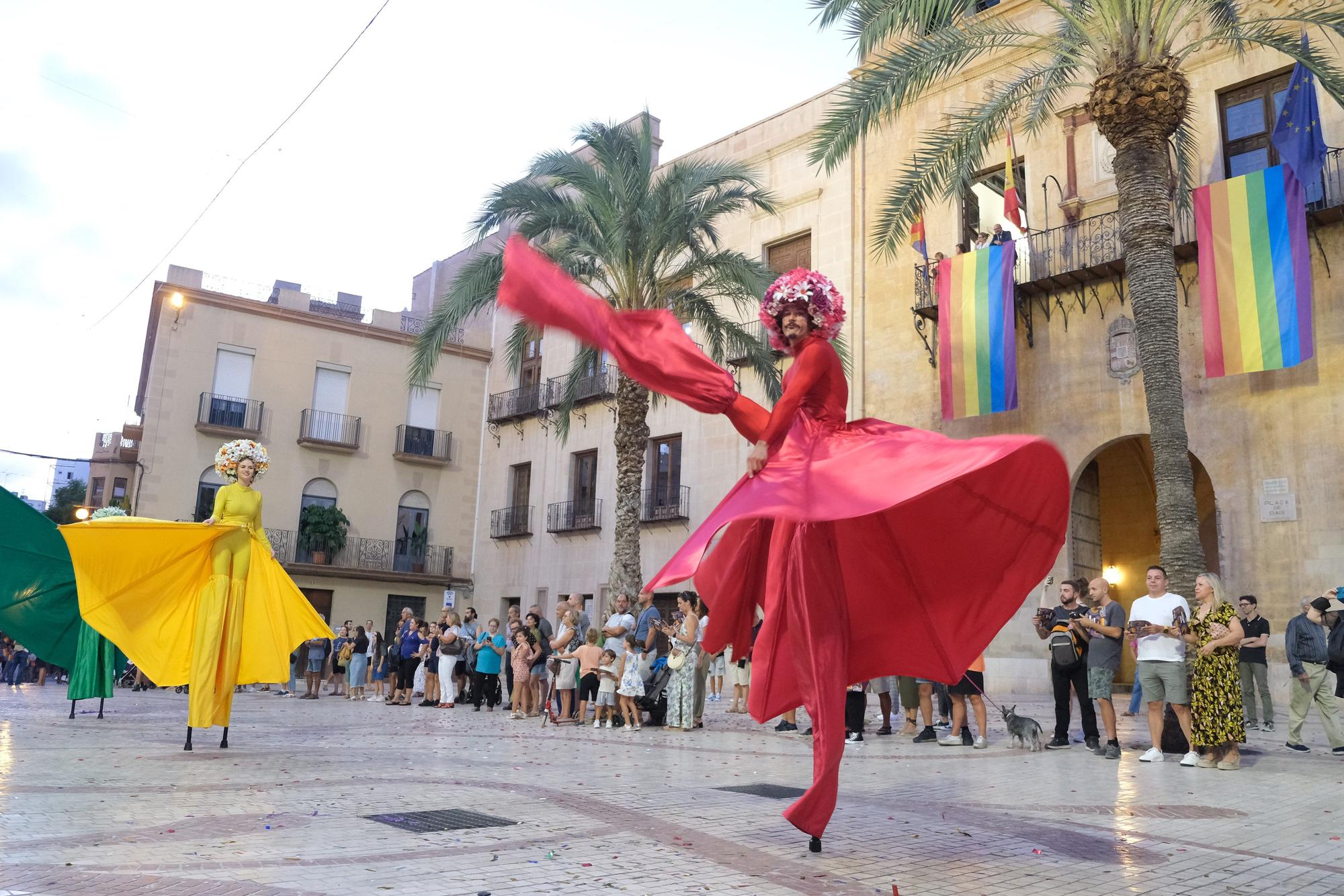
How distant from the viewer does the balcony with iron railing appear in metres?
16.6

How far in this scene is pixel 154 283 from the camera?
99.8 feet

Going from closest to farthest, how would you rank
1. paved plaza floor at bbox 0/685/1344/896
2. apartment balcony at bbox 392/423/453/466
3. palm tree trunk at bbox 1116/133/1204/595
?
paved plaza floor at bbox 0/685/1344/896 → palm tree trunk at bbox 1116/133/1204/595 → apartment balcony at bbox 392/423/453/466

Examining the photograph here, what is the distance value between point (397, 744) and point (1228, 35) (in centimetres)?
1293

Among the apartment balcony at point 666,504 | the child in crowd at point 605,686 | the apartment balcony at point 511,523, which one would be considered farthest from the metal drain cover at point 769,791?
the apartment balcony at point 511,523

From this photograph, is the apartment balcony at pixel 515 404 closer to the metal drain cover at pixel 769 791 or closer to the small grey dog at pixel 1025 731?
the small grey dog at pixel 1025 731

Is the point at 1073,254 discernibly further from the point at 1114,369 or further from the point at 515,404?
A: the point at 515,404

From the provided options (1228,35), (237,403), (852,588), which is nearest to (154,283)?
(237,403)

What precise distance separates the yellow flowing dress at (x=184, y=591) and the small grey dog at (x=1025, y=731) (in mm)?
6723

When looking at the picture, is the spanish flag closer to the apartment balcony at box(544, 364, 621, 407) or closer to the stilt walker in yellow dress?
the apartment balcony at box(544, 364, 621, 407)

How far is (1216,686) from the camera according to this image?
8.59 m

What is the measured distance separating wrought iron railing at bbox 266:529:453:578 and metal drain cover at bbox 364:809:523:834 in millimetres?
25337

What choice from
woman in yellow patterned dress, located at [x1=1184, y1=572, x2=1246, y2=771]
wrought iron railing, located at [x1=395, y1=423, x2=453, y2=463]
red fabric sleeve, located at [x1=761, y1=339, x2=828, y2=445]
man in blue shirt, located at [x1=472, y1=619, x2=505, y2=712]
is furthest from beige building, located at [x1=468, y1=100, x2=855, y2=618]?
red fabric sleeve, located at [x1=761, y1=339, x2=828, y2=445]

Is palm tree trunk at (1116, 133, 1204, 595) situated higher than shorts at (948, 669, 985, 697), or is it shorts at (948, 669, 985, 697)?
palm tree trunk at (1116, 133, 1204, 595)

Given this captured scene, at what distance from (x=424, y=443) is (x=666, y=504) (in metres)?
10.3
